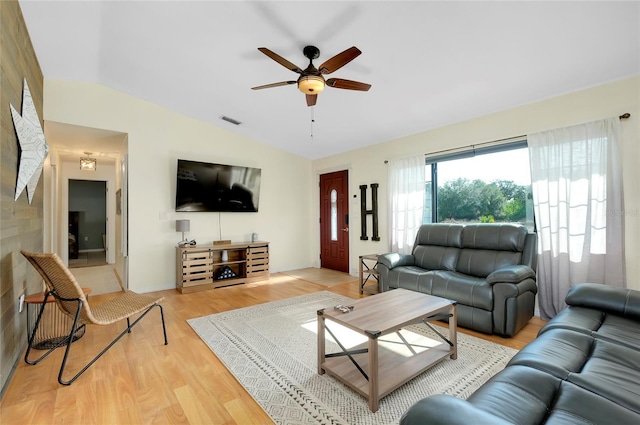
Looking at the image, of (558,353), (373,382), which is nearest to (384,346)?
(373,382)

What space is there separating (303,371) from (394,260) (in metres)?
2.01

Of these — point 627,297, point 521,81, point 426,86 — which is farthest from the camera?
point 426,86

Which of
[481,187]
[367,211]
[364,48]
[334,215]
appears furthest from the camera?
[334,215]

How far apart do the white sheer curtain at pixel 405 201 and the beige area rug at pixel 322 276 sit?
3.51 feet

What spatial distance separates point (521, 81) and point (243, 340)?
12.3 ft

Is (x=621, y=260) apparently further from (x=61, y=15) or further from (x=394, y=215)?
(x=61, y=15)

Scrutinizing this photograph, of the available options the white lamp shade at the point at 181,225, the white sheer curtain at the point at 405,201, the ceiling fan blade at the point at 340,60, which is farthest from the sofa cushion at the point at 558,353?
the white lamp shade at the point at 181,225

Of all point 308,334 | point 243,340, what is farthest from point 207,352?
point 308,334

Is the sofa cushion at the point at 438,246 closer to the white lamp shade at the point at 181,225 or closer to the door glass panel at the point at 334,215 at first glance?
the door glass panel at the point at 334,215

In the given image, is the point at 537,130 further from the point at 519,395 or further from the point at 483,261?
the point at 519,395

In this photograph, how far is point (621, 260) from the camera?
2791 millimetres

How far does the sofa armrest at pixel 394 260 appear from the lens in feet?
12.2

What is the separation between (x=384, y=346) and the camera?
2.43 meters

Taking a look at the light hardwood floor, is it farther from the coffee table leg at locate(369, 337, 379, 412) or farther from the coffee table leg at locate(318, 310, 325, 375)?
the coffee table leg at locate(369, 337, 379, 412)
